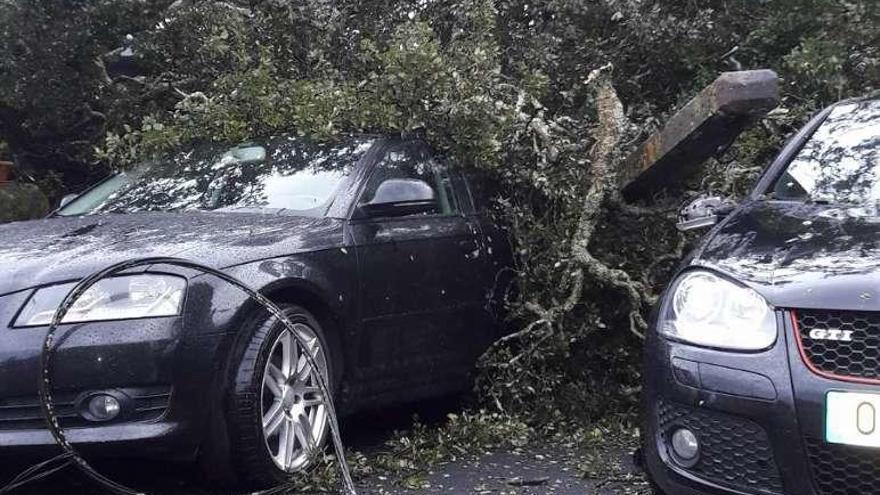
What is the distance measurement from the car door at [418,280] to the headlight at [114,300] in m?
1.05

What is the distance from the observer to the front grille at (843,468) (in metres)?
2.72

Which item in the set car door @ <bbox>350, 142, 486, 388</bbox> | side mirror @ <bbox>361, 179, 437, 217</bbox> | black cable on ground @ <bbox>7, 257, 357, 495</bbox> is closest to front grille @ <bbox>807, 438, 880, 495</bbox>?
black cable on ground @ <bbox>7, 257, 357, 495</bbox>

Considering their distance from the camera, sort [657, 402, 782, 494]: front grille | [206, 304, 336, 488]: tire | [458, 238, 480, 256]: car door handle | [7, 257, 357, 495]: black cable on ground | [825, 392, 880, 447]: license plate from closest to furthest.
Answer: [825, 392, 880, 447]: license plate → [657, 402, 782, 494]: front grille → [7, 257, 357, 495]: black cable on ground → [206, 304, 336, 488]: tire → [458, 238, 480, 256]: car door handle

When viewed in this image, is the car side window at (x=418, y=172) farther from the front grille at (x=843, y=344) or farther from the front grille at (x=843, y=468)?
the front grille at (x=843, y=468)

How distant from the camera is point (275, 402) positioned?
396 cm

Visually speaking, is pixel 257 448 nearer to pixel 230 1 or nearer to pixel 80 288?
pixel 80 288

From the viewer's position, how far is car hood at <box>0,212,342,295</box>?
373 centimetres

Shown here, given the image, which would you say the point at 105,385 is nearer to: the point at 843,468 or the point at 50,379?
the point at 50,379

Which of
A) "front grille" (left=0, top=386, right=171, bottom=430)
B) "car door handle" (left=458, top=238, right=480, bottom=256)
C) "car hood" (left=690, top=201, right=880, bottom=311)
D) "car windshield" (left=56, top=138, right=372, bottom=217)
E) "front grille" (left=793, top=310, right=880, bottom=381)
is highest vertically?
"car windshield" (left=56, top=138, right=372, bottom=217)

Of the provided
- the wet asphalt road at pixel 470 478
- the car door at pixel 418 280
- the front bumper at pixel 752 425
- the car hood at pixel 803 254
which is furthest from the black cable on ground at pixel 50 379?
the car hood at pixel 803 254

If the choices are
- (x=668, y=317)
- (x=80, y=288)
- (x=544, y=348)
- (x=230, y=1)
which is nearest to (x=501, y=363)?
(x=544, y=348)

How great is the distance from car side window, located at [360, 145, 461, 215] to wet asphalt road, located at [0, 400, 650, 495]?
132 centimetres

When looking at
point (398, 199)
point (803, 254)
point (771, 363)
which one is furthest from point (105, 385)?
point (803, 254)

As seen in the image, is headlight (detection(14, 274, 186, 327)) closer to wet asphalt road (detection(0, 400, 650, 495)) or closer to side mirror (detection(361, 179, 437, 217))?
wet asphalt road (detection(0, 400, 650, 495))
